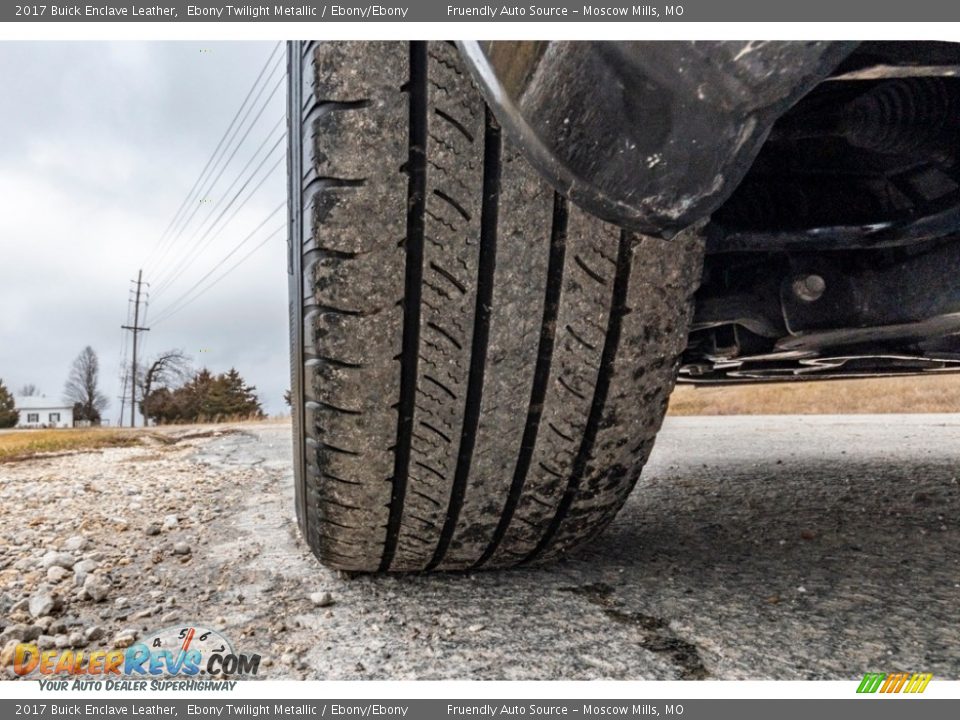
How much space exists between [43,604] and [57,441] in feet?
6.95

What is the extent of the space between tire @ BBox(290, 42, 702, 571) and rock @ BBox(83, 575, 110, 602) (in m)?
0.39

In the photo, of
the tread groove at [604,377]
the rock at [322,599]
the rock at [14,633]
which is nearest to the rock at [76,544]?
the rock at [14,633]

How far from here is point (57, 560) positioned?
1.24 metres

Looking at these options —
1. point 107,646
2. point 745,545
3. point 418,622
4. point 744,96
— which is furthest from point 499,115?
point 745,545

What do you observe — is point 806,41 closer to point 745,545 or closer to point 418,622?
point 418,622

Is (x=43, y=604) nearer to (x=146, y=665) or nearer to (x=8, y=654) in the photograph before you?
(x=8, y=654)

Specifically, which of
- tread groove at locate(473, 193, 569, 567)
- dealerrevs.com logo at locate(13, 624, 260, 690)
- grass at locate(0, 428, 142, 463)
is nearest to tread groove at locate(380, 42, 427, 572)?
tread groove at locate(473, 193, 569, 567)

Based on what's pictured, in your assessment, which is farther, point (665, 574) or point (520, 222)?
point (665, 574)

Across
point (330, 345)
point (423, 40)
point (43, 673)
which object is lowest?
point (43, 673)

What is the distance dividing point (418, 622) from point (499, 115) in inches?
26.9

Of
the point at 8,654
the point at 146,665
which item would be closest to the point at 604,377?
the point at 146,665

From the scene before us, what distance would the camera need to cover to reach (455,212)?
2.51 feet

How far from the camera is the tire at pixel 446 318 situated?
0.74 meters

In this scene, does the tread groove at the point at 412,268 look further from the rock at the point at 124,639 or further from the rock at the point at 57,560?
the rock at the point at 57,560
